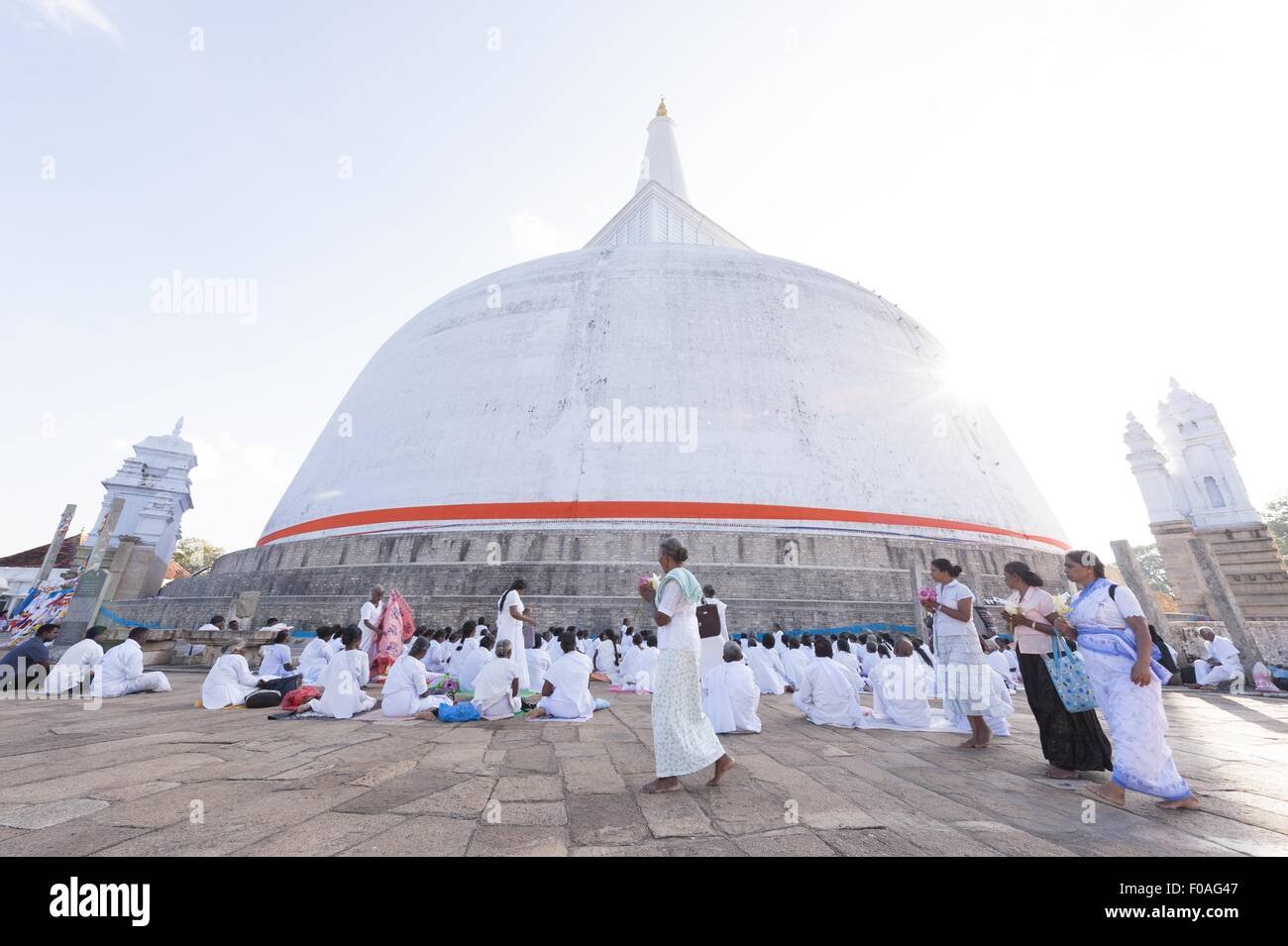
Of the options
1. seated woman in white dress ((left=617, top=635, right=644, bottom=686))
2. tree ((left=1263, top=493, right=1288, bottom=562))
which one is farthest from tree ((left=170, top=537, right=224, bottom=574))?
tree ((left=1263, top=493, right=1288, bottom=562))

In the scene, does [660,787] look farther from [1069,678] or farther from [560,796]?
[1069,678]

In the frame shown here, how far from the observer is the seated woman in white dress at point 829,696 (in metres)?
5.92

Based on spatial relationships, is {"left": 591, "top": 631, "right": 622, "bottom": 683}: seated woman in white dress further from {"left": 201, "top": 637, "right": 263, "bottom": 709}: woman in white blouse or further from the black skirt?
the black skirt

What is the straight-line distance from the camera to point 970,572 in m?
13.3

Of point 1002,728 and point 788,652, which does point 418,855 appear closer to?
point 1002,728

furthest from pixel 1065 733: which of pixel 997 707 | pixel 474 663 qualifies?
pixel 474 663

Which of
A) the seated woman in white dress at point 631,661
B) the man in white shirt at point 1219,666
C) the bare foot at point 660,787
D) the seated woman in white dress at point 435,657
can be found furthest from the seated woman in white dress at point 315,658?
the man in white shirt at point 1219,666

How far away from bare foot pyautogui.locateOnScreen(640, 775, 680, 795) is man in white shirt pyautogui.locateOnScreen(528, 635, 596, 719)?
2.66 metres

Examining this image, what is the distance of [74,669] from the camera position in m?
7.36

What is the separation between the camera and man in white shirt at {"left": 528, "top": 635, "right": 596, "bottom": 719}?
5.90m

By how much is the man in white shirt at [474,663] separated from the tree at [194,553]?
50618 millimetres

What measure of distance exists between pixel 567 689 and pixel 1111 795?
4594 millimetres

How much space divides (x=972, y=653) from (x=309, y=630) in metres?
12.9
